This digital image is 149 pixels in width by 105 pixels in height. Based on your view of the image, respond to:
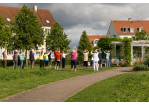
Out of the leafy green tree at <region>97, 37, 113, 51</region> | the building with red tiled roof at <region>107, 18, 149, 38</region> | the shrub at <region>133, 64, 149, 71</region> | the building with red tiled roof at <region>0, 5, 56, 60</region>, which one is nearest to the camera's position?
the shrub at <region>133, 64, 149, 71</region>

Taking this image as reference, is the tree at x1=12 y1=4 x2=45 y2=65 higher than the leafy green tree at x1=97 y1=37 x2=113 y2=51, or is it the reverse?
the tree at x1=12 y1=4 x2=45 y2=65

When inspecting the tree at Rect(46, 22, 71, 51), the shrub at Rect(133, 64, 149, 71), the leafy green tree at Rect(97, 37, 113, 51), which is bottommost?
the shrub at Rect(133, 64, 149, 71)

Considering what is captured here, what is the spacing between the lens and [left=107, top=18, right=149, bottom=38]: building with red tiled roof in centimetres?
6322

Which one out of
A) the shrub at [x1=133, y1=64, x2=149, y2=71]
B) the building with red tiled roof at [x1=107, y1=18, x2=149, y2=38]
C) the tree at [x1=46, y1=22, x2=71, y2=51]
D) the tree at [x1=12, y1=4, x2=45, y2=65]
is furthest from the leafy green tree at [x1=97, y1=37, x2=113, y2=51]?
the building with red tiled roof at [x1=107, y1=18, x2=149, y2=38]

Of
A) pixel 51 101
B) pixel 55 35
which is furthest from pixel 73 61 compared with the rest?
pixel 55 35

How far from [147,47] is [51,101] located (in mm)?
25775

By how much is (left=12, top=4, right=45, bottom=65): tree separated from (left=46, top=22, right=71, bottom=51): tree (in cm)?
580

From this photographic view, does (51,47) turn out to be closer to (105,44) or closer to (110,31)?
(105,44)

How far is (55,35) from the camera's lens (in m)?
39.2

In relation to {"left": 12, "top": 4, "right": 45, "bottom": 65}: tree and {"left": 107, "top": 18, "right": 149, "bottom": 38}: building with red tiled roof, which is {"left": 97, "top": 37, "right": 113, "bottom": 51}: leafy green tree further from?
{"left": 107, "top": 18, "right": 149, "bottom": 38}: building with red tiled roof

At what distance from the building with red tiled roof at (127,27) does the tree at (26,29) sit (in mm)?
35007

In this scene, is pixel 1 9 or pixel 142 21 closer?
pixel 1 9

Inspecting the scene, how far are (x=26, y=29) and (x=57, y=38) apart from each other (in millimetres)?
7563

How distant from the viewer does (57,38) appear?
1539 inches
